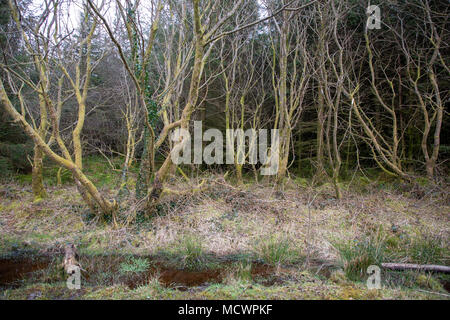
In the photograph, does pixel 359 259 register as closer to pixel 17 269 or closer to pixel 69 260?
pixel 69 260

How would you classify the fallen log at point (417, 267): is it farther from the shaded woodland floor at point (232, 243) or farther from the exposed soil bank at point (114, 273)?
the exposed soil bank at point (114, 273)

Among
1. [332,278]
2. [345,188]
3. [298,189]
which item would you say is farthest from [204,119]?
[332,278]

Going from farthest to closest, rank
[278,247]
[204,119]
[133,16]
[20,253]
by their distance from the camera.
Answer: [204,119] < [133,16] < [20,253] < [278,247]

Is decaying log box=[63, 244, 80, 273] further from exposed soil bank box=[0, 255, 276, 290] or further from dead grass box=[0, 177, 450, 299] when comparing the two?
dead grass box=[0, 177, 450, 299]

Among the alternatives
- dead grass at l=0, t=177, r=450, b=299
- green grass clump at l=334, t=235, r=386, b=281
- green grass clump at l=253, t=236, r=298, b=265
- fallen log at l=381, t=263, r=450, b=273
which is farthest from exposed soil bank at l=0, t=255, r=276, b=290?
fallen log at l=381, t=263, r=450, b=273

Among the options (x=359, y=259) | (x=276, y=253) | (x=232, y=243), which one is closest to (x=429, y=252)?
(x=359, y=259)

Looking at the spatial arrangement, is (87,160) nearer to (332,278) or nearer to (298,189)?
(298,189)

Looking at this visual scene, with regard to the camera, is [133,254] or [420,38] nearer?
[133,254]

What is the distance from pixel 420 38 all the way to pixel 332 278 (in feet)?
33.8

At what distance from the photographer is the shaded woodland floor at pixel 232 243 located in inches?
134

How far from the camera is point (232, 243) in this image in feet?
17.2

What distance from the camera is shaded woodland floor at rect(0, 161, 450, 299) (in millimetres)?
3414

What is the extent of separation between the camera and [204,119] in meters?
12.5

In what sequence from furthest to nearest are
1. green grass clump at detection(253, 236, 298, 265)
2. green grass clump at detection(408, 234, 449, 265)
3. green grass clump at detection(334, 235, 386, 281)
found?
1. green grass clump at detection(253, 236, 298, 265)
2. green grass clump at detection(408, 234, 449, 265)
3. green grass clump at detection(334, 235, 386, 281)
